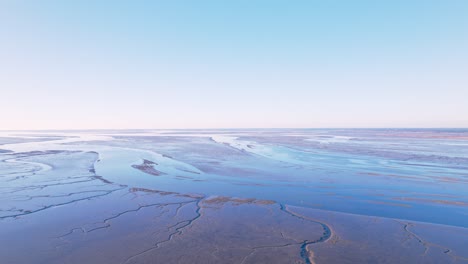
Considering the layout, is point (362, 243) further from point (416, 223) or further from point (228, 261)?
point (228, 261)

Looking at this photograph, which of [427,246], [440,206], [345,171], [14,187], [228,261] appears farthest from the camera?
[345,171]

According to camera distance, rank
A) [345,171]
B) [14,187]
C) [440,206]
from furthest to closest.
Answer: [345,171] < [14,187] < [440,206]

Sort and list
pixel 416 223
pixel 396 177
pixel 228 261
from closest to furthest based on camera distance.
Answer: pixel 228 261
pixel 416 223
pixel 396 177

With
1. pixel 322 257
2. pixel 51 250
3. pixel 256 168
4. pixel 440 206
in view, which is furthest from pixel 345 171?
pixel 51 250

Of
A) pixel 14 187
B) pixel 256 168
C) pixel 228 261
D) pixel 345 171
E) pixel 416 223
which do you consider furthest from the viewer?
pixel 256 168

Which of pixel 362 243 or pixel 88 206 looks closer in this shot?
pixel 362 243

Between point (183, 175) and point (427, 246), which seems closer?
point (427, 246)

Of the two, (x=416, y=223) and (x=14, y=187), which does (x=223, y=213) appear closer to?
(x=416, y=223)

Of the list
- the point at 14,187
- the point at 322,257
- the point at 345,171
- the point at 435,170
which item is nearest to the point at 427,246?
the point at 322,257
